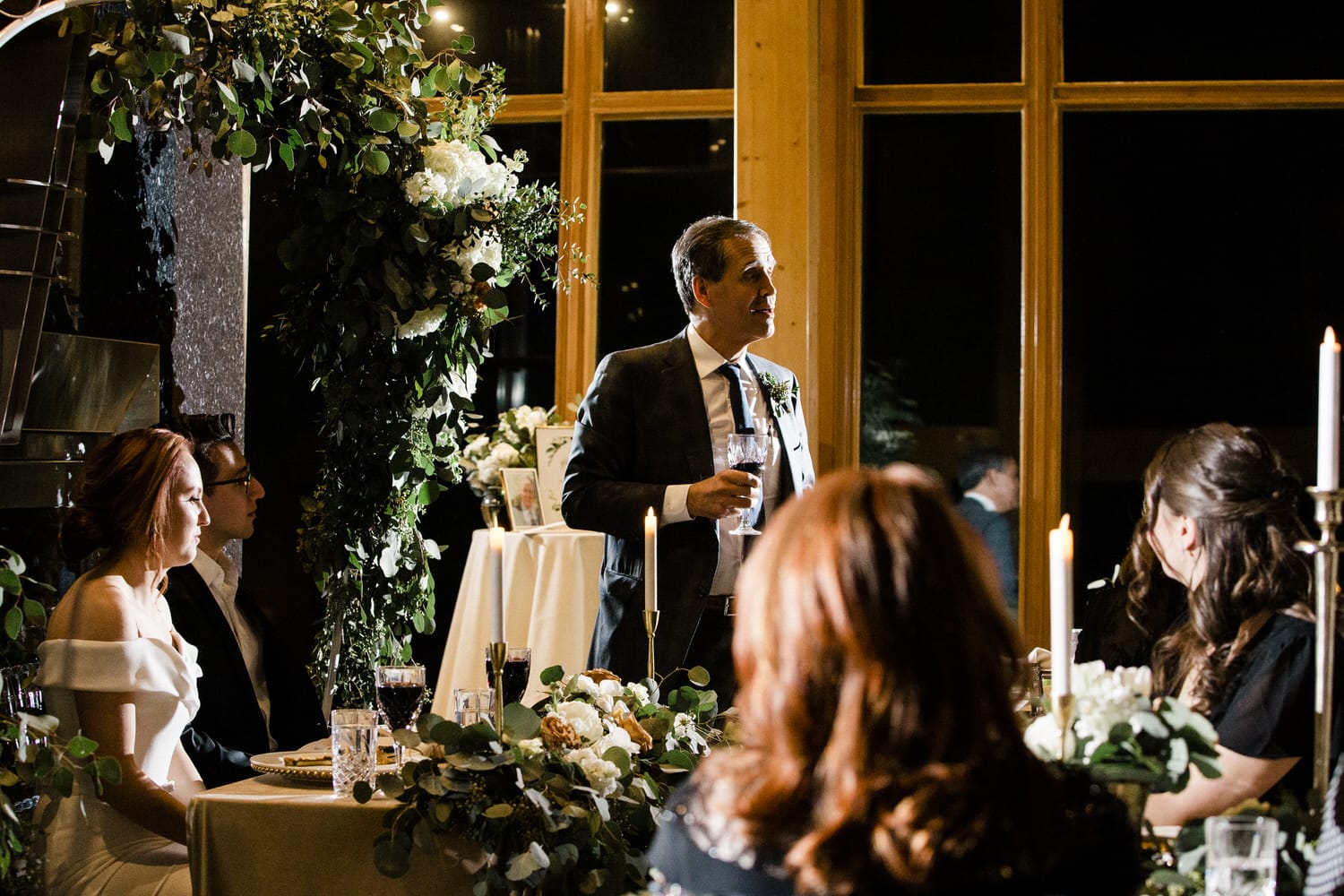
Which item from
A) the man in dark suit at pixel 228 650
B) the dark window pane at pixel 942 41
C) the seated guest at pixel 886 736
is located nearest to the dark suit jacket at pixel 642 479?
the man in dark suit at pixel 228 650

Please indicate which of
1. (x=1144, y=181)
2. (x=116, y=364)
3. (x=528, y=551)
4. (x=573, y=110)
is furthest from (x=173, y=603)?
(x=1144, y=181)

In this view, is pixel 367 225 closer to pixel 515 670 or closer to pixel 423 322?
pixel 423 322

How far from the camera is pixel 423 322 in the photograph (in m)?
3.08

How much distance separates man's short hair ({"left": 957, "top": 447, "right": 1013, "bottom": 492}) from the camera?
5.09m

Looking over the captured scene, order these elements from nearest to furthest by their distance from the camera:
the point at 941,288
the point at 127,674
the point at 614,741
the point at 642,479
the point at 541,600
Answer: the point at 614,741, the point at 127,674, the point at 642,479, the point at 541,600, the point at 941,288

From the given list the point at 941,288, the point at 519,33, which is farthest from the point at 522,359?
the point at 941,288

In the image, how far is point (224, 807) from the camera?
184 centimetres

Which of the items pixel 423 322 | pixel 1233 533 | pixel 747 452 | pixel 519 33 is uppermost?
pixel 519 33

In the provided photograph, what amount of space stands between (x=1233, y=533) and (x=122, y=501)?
5.73 feet

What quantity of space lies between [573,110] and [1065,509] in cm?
241

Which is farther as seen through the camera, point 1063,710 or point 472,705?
point 472,705

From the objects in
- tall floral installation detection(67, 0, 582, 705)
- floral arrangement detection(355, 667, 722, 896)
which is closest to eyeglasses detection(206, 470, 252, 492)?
tall floral installation detection(67, 0, 582, 705)

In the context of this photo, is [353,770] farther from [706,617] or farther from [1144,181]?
[1144,181]

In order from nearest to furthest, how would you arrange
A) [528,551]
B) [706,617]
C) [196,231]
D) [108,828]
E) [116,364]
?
[108,828] → [706,617] → [116,364] → [196,231] → [528,551]
